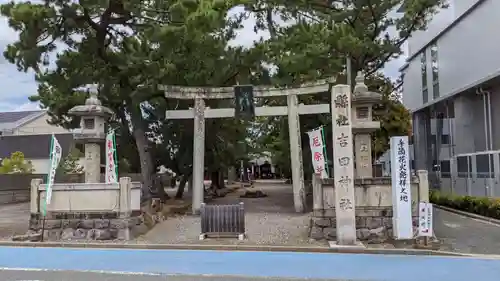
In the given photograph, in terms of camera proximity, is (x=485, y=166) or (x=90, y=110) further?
(x=485, y=166)

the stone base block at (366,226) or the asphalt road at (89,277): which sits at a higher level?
the stone base block at (366,226)

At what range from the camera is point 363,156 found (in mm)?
18469

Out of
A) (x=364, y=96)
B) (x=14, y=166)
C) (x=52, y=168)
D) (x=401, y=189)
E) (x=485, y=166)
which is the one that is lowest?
(x=401, y=189)

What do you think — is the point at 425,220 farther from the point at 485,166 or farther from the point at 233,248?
the point at 485,166

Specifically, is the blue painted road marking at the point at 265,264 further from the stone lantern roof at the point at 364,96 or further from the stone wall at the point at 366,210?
the stone lantern roof at the point at 364,96

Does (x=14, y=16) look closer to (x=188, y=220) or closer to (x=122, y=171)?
(x=188, y=220)

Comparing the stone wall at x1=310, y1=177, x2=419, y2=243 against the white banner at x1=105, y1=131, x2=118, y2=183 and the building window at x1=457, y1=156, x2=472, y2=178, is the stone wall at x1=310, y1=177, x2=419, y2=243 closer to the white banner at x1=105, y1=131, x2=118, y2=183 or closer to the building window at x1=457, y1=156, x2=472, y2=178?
the white banner at x1=105, y1=131, x2=118, y2=183

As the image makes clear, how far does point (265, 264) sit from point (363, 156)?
8.79 meters

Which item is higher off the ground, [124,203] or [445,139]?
[445,139]

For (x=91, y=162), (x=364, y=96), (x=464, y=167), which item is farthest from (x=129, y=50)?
(x=464, y=167)

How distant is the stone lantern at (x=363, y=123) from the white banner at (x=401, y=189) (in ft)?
16.1

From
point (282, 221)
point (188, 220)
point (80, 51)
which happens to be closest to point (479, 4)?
point (282, 221)

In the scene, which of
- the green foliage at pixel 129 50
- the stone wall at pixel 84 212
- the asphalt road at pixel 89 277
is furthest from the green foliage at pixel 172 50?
the asphalt road at pixel 89 277

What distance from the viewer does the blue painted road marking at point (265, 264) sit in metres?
9.77
